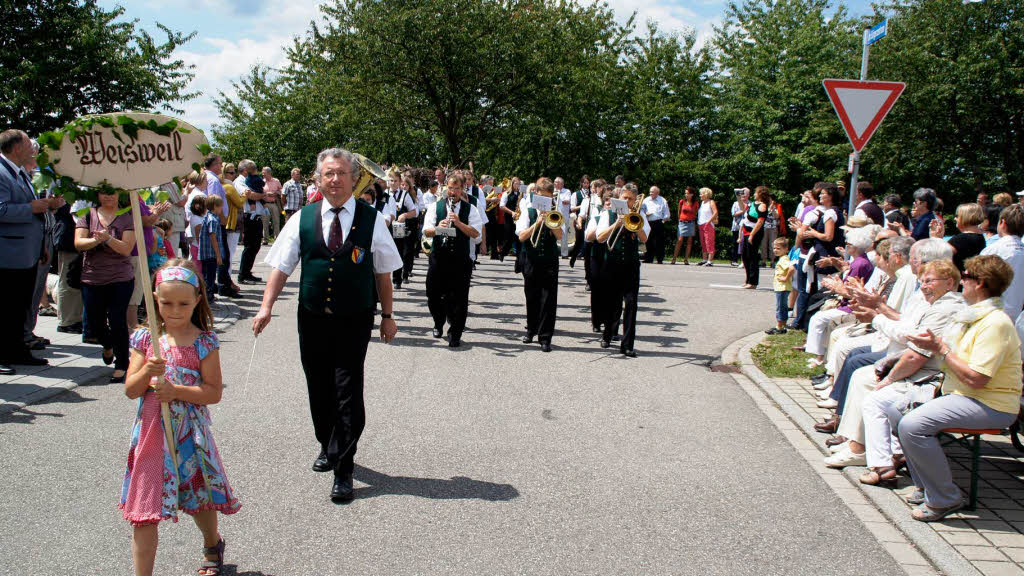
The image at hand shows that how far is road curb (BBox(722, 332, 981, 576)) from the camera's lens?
13.6ft

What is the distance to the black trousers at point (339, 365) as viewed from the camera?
4.86 metres

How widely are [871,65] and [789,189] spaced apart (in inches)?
198

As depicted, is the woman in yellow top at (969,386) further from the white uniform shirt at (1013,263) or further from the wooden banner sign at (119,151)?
the wooden banner sign at (119,151)

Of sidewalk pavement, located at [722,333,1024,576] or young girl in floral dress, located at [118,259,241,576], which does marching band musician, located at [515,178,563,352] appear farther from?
young girl in floral dress, located at [118,259,241,576]

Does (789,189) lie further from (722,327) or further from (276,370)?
(276,370)

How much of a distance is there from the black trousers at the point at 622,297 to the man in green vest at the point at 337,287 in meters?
4.69

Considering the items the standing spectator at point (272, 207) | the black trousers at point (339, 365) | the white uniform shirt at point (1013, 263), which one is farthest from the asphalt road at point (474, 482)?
the standing spectator at point (272, 207)

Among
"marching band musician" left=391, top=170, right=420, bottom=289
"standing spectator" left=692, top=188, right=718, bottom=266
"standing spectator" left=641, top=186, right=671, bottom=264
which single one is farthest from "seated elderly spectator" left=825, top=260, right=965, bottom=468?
"standing spectator" left=692, top=188, right=718, bottom=266

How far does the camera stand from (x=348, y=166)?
499 cm

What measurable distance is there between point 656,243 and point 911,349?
15610 millimetres

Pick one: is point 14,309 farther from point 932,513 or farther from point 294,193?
point 294,193

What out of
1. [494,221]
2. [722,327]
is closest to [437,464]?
[722,327]

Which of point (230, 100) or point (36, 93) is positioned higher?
point (230, 100)

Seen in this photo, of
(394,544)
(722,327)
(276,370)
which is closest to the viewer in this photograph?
(394,544)
